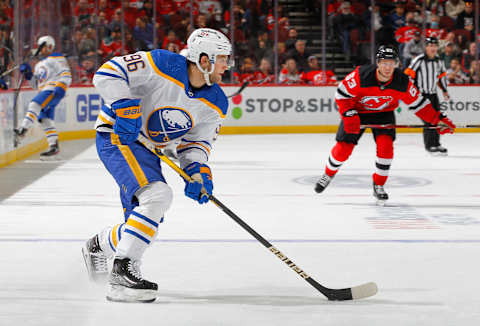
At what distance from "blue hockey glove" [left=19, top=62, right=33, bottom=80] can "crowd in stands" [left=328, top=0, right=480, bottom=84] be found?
5.31 m

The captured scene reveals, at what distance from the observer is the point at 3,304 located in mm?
3000

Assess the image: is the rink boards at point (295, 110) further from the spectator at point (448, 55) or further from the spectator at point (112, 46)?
the spectator at point (112, 46)

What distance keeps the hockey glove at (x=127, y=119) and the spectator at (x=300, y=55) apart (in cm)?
913

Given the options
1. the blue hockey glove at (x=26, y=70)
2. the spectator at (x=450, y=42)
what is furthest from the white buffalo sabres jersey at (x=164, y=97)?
the spectator at (x=450, y=42)

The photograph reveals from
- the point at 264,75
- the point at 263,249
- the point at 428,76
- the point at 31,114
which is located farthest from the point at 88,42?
the point at 263,249

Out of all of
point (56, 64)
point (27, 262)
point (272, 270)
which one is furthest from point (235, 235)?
point (56, 64)

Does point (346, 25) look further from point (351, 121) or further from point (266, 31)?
point (351, 121)

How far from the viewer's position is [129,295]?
119 inches

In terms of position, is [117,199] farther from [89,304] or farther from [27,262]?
[89,304]

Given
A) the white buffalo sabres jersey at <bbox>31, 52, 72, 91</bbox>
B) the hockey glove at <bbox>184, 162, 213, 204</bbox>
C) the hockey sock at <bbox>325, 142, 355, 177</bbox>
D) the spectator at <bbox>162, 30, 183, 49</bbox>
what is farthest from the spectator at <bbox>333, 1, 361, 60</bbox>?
the hockey glove at <bbox>184, 162, 213, 204</bbox>

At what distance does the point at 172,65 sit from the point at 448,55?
9844mm

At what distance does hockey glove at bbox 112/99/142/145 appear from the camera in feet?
9.76

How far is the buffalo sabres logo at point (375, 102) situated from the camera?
5.42m

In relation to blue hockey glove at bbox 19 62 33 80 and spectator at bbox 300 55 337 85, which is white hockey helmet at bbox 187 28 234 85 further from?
spectator at bbox 300 55 337 85
